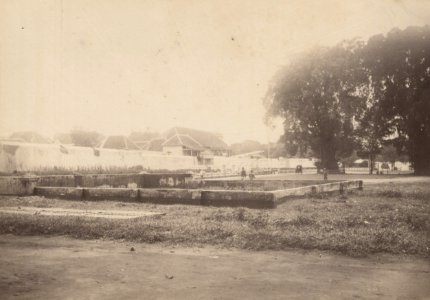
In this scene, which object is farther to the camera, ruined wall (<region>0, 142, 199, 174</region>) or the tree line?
the tree line

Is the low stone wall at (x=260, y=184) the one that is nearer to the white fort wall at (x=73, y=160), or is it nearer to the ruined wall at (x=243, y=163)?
the white fort wall at (x=73, y=160)

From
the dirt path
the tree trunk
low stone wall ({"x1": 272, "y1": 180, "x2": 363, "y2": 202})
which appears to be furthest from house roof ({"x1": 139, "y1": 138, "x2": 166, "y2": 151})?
the dirt path

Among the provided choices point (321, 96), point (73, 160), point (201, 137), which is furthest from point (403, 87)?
point (201, 137)

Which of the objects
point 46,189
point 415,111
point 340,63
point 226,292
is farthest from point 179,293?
point 340,63

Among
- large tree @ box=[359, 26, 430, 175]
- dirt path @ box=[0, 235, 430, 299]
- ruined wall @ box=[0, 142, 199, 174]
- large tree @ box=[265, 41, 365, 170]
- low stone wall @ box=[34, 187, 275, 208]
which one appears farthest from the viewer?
large tree @ box=[265, 41, 365, 170]

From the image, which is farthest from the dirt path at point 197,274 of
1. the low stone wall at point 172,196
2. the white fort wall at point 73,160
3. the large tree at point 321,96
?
the large tree at point 321,96

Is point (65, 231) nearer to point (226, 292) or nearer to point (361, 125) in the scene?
point (226, 292)

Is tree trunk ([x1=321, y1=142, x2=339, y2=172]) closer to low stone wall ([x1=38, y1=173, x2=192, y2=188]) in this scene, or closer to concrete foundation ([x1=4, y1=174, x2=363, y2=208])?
low stone wall ([x1=38, y1=173, x2=192, y2=188])
